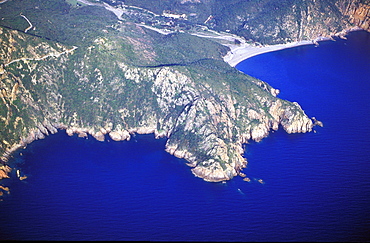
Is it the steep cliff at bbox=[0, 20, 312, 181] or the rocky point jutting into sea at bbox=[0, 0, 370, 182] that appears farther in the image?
the steep cliff at bbox=[0, 20, 312, 181]

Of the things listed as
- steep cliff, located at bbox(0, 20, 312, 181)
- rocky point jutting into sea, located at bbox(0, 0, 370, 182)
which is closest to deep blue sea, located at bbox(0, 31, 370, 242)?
rocky point jutting into sea, located at bbox(0, 0, 370, 182)

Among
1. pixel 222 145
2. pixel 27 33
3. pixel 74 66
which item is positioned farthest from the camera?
pixel 27 33

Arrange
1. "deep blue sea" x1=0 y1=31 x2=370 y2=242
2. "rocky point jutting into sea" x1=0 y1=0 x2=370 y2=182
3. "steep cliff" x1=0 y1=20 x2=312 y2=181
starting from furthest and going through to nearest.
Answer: "steep cliff" x1=0 y1=20 x2=312 y2=181 < "rocky point jutting into sea" x1=0 y1=0 x2=370 y2=182 < "deep blue sea" x1=0 y1=31 x2=370 y2=242

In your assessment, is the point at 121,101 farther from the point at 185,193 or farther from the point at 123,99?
the point at 185,193

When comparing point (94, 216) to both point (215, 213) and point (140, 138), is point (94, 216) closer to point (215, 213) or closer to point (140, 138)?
point (215, 213)

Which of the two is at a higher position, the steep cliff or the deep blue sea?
the steep cliff

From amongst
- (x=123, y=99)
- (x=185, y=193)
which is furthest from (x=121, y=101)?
(x=185, y=193)

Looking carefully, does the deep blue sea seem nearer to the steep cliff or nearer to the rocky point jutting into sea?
the rocky point jutting into sea

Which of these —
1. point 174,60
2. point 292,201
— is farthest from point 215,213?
point 174,60

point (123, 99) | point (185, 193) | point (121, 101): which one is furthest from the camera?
point (123, 99)
